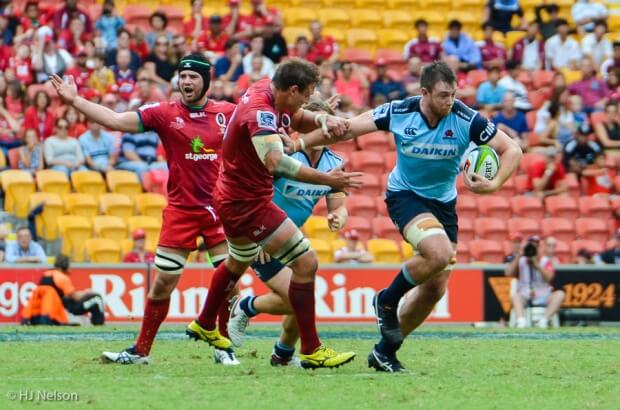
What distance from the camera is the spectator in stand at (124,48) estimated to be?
22328 millimetres

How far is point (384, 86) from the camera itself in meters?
23.2

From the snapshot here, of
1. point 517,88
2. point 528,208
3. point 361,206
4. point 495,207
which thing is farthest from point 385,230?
point 517,88

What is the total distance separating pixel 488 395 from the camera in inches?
368

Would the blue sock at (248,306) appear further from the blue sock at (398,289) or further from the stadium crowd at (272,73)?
the stadium crowd at (272,73)

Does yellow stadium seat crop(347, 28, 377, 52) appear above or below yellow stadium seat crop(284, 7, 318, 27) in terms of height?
below

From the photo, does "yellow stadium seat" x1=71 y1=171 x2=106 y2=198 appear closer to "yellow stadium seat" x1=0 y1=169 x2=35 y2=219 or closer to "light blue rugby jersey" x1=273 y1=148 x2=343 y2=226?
"yellow stadium seat" x1=0 y1=169 x2=35 y2=219

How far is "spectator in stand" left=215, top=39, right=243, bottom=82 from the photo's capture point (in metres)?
Result: 23.0

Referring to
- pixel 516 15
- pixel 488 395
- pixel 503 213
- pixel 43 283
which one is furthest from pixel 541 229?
pixel 488 395

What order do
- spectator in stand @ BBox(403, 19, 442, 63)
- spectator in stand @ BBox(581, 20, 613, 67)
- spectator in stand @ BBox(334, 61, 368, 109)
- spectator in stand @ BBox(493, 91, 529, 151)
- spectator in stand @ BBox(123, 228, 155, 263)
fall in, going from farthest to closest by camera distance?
spectator in stand @ BBox(581, 20, 613, 67), spectator in stand @ BBox(403, 19, 442, 63), spectator in stand @ BBox(493, 91, 529, 151), spectator in stand @ BBox(334, 61, 368, 109), spectator in stand @ BBox(123, 228, 155, 263)

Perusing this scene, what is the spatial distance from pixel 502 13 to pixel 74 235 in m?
10.4

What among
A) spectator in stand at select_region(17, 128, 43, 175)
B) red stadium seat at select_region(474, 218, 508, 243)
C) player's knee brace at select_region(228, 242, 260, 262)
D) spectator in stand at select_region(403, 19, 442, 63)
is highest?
spectator in stand at select_region(403, 19, 442, 63)

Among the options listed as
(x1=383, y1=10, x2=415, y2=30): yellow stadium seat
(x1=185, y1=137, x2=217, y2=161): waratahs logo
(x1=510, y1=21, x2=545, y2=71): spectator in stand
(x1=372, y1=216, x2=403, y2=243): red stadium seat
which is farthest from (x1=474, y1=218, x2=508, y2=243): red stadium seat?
(x1=185, y1=137, x2=217, y2=161): waratahs logo

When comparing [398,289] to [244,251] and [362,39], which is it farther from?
[362,39]

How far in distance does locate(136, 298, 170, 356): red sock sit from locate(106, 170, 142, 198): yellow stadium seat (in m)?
9.56
